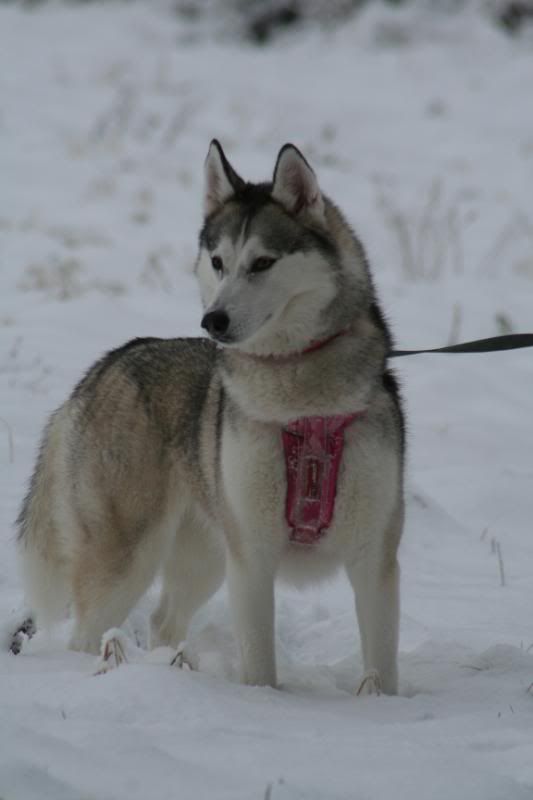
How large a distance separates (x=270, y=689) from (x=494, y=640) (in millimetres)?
1126

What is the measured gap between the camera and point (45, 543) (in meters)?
3.85

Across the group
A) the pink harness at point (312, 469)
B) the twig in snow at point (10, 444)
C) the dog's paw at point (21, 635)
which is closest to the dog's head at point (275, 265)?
the pink harness at point (312, 469)

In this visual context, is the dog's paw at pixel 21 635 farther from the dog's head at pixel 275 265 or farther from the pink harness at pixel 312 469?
the dog's head at pixel 275 265

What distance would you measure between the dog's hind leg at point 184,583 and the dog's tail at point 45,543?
382mm

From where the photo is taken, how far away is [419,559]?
15.4 ft

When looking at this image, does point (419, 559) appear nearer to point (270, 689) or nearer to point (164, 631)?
point (164, 631)

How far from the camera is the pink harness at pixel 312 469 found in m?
3.08

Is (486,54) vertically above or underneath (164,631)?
above

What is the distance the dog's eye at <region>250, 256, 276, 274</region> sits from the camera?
3.17 metres

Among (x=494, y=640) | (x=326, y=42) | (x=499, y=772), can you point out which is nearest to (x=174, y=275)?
(x=494, y=640)

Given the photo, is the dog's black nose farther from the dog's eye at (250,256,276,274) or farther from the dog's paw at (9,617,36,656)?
the dog's paw at (9,617,36,656)

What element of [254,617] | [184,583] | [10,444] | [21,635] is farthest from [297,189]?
[10,444]

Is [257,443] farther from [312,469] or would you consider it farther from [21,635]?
[21,635]

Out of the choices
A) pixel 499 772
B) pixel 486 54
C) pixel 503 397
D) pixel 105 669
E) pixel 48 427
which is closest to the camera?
pixel 499 772
